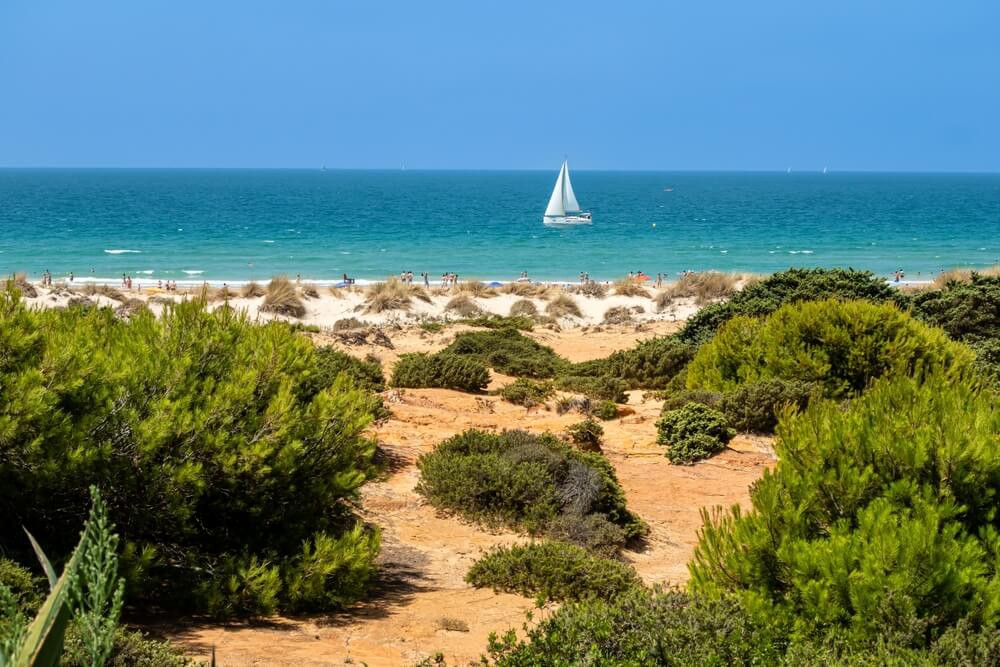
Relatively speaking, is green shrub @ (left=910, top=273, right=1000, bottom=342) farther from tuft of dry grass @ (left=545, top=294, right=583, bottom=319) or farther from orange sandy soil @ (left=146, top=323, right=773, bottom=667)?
tuft of dry grass @ (left=545, top=294, right=583, bottom=319)

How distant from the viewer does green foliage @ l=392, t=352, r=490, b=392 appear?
13656mm

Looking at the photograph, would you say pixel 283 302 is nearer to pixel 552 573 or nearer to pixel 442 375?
pixel 442 375

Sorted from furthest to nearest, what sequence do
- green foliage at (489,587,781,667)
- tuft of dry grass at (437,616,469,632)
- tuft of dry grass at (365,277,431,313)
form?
tuft of dry grass at (365,277,431,313)
tuft of dry grass at (437,616,469,632)
green foliage at (489,587,781,667)

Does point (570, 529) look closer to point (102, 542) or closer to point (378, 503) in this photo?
A: point (378, 503)

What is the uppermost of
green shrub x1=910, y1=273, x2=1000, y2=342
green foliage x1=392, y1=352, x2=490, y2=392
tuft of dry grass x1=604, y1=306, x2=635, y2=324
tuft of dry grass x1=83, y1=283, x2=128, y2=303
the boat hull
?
the boat hull

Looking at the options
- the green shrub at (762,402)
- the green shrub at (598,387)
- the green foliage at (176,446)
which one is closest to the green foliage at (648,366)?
the green shrub at (598,387)

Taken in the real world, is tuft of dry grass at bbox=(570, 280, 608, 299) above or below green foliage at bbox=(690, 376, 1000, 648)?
below

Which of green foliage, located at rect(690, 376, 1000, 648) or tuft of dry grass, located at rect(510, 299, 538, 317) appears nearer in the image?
green foliage, located at rect(690, 376, 1000, 648)

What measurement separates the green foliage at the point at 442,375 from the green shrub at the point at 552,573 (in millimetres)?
6933

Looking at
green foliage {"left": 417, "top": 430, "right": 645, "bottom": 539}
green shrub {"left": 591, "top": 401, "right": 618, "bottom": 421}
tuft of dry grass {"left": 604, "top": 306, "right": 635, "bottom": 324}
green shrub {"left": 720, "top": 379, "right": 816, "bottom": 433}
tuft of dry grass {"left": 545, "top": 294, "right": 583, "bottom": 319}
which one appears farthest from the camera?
tuft of dry grass {"left": 545, "top": 294, "right": 583, "bottom": 319}

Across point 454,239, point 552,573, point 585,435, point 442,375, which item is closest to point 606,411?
point 585,435

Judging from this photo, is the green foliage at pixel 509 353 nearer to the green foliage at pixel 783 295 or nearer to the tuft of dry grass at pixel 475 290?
the green foliage at pixel 783 295

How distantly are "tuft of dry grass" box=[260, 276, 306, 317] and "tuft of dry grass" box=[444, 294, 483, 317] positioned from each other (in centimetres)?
451

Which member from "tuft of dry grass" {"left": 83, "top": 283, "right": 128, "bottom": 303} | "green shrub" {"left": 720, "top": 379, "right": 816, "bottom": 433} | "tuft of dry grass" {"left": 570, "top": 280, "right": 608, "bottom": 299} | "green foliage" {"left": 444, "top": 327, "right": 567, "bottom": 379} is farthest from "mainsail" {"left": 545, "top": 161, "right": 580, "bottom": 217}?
"green shrub" {"left": 720, "top": 379, "right": 816, "bottom": 433}
